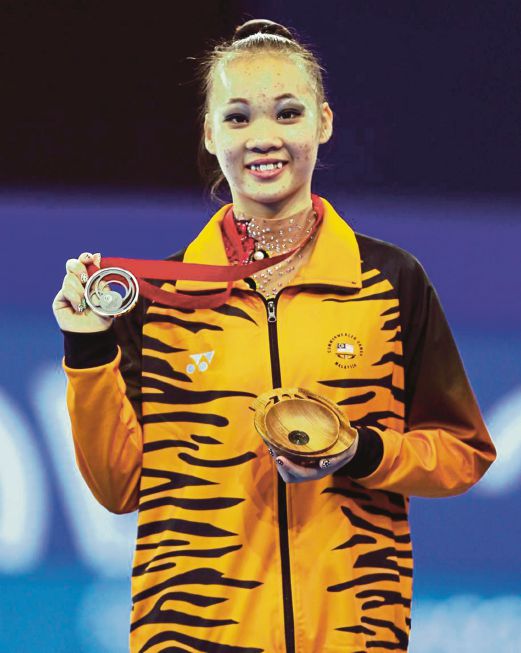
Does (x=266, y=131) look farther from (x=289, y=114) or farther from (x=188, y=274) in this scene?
(x=188, y=274)

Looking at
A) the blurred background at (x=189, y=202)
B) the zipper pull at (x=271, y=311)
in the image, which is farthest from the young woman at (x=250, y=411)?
the blurred background at (x=189, y=202)

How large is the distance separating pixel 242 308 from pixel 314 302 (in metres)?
0.13

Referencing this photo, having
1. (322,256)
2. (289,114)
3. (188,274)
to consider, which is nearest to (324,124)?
(289,114)

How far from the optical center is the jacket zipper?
5.93ft

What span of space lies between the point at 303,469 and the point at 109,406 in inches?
14.3

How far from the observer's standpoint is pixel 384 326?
77.4 inches

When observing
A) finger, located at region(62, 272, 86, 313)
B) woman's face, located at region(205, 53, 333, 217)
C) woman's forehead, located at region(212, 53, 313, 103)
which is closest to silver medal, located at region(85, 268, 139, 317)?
finger, located at region(62, 272, 86, 313)

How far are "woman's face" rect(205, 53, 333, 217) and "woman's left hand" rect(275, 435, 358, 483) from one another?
1.65ft

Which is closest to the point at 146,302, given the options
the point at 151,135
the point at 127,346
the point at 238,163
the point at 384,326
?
the point at 127,346

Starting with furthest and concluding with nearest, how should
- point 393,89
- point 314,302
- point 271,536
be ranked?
→ point 393,89 < point 314,302 < point 271,536

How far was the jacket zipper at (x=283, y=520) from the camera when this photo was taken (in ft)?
5.93

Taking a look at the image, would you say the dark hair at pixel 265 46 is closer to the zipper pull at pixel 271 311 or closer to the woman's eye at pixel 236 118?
the woman's eye at pixel 236 118

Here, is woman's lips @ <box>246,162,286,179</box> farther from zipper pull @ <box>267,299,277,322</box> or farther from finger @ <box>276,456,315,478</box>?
finger @ <box>276,456,315,478</box>

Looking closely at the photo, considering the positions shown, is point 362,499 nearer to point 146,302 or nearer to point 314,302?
point 314,302
